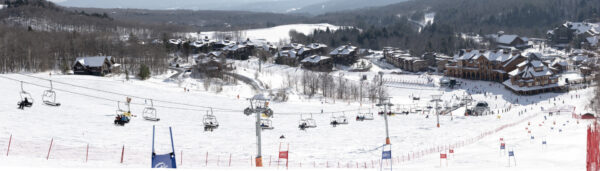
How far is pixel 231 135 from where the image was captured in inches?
1261

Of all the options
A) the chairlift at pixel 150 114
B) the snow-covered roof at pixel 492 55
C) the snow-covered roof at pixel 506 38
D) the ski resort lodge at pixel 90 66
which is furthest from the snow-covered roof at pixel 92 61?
the snow-covered roof at pixel 506 38

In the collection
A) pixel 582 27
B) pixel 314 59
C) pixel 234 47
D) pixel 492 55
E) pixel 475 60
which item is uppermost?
pixel 582 27

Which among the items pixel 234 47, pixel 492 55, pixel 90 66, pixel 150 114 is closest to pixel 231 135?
pixel 150 114

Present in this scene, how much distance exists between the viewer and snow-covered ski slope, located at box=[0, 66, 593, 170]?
2089 centimetres

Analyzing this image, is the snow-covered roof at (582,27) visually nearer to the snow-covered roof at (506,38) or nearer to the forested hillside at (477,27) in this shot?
the forested hillside at (477,27)

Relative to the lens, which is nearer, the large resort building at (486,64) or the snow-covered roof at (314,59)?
the large resort building at (486,64)

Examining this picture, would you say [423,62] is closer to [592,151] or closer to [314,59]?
[314,59]

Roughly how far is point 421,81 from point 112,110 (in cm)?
5063

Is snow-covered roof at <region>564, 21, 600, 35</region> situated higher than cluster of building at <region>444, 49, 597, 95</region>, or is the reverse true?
snow-covered roof at <region>564, 21, 600, 35</region>

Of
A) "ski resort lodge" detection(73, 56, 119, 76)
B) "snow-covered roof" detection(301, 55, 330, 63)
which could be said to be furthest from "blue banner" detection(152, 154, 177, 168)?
"snow-covered roof" detection(301, 55, 330, 63)

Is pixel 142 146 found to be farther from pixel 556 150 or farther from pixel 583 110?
pixel 583 110

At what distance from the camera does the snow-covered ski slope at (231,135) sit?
68.5 ft

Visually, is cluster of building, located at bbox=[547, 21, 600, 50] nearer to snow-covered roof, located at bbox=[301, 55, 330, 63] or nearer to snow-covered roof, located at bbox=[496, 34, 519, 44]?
snow-covered roof, located at bbox=[496, 34, 519, 44]

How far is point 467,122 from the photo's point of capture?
1534 inches
